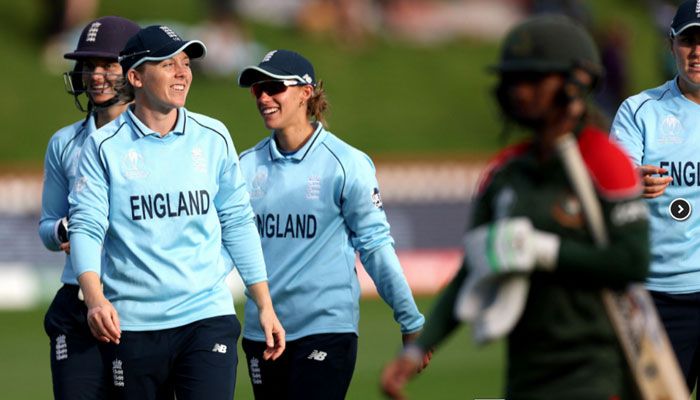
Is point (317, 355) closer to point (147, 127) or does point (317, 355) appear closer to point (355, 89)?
point (147, 127)

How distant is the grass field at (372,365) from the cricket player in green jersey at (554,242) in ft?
19.8

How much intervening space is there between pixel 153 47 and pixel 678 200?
280cm

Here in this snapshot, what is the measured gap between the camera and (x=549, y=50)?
3.68 metres

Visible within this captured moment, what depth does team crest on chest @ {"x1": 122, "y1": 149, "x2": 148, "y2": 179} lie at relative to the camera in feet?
17.0

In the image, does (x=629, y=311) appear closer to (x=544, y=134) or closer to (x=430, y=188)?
(x=544, y=134)

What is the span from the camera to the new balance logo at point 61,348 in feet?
18.2

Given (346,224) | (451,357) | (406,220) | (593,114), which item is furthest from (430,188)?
(593,114)

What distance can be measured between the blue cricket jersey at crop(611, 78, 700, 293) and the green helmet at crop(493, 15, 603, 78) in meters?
2.34

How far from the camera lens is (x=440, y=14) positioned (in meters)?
27.6

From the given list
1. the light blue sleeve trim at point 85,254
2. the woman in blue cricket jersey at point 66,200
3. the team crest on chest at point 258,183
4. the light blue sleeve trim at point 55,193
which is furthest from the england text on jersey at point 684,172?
the light blue sleeve trim at point 55,193

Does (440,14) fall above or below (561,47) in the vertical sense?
below

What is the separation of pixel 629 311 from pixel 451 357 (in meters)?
8.51

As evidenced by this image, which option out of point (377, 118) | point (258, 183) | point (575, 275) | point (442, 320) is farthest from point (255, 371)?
point (377, 118)

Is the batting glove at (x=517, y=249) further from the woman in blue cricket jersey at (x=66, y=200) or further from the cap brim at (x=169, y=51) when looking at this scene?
the woman in blue cricket jersey at (x=66, y=200)
